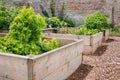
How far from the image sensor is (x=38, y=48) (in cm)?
358

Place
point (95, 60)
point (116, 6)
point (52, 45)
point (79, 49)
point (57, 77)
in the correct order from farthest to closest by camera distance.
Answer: point (116, 6)
point (95, 60)
point (79, 49)
point (52, 45)
point (57, 77)

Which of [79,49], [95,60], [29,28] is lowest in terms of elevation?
[95,60]

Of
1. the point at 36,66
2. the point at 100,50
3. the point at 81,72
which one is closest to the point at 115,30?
the point at 100,50

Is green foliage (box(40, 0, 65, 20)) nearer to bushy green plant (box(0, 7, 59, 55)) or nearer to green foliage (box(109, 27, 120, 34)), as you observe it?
green foliage (box(109, 27, 120, 34))

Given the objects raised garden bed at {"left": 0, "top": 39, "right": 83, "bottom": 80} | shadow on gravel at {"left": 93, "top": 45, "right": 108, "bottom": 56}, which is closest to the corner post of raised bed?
raised garden bed at {"left": 0, "top": 39, "right": 83, "bottom": 80}

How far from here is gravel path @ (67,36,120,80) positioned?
3.77 metres

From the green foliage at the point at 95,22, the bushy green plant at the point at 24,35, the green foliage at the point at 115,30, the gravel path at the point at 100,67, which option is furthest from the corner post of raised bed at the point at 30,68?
the green foliage at the point at 115,30

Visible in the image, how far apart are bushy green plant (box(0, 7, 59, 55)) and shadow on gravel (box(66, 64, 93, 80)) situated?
73cm

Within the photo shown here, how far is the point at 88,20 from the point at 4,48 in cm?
386

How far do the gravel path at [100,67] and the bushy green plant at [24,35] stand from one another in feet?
2.81

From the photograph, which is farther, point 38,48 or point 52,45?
point 52,45

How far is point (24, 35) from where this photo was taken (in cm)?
341

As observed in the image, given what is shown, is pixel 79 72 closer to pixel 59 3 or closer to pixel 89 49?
pixel 89 49

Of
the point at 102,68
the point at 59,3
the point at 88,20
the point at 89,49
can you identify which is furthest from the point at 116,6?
the point at 102,68
